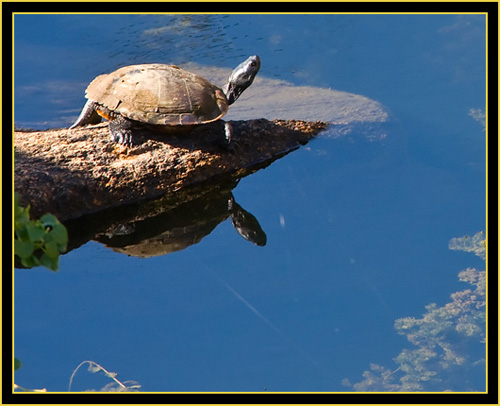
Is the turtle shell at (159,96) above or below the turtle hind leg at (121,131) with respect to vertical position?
above

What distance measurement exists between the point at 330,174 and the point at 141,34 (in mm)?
2592

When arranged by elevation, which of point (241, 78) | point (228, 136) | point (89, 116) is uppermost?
point (241, 78)

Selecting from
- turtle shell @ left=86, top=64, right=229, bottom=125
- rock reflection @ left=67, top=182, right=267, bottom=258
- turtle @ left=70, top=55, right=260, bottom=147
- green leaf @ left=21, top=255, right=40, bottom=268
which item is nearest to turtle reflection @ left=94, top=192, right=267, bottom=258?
rock reflection @ left=67, top=182, right=267, bottom=258

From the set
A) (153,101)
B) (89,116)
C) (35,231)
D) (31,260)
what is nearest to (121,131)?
(153,101)

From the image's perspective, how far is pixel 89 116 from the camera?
5.20m

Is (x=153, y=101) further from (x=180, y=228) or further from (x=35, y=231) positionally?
(x=35, y=231)

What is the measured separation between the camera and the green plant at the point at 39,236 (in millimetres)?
2523

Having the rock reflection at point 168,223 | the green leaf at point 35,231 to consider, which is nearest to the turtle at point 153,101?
the rock reflection at point 168,223

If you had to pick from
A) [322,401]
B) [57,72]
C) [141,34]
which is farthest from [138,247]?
[141,34]

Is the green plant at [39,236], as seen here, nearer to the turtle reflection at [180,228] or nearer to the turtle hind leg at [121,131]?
the turtle reflection at [180,228]

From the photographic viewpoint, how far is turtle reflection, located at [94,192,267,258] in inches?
180

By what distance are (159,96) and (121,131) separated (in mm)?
333

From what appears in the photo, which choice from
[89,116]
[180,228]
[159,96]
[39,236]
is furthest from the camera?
[89,116]

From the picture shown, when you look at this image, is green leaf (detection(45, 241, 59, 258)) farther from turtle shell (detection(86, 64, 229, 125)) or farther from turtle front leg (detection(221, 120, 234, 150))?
turtle front leg (detection(221, 120, 234, 150))
